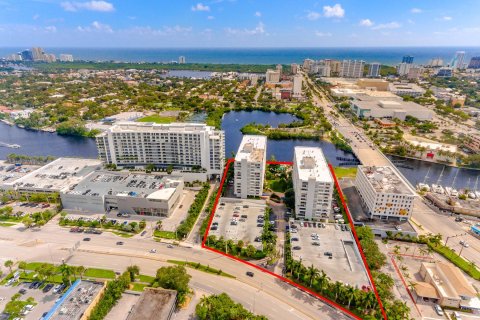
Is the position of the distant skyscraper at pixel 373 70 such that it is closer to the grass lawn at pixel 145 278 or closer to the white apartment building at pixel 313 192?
the white apartment building at pixel 313 192

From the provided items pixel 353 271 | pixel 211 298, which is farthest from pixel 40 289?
pixel 353 271

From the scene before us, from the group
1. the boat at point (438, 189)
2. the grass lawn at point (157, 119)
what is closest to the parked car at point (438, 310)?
the boat at point (438, 189)

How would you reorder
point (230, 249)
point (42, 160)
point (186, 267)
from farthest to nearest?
point (42, 160) → point (230, 249) → point (186, 267)

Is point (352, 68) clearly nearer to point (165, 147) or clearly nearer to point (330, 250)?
point (165, 147)

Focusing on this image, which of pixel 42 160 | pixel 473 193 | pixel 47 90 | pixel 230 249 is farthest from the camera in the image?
pixel 47 90

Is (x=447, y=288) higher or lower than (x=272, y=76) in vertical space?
lower

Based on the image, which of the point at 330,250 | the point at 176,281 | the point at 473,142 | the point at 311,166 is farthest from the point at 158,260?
the point at 473,142

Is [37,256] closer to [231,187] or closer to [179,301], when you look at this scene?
[179,301]
